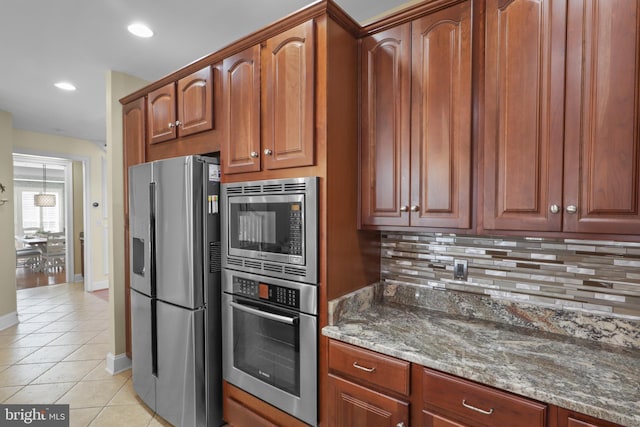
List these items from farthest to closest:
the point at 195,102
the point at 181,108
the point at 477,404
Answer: the point at 181,108 < the point at 195,102 < the point at 477,404

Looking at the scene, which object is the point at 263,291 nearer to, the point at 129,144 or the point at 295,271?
the point at 295,271

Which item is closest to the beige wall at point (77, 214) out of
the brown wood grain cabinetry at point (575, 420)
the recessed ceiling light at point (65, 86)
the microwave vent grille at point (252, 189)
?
the recessed ceiling light at point (65, 86)

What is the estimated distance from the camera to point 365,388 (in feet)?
4.78

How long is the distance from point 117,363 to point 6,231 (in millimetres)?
2770

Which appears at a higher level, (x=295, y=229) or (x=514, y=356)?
(x=295, y=229)

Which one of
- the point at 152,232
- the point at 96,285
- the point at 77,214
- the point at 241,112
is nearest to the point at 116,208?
the point at 152,232

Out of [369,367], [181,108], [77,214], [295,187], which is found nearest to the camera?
[369,367]

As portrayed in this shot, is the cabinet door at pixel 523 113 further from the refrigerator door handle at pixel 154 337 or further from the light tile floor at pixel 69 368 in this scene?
the light tile floor at pixel 69 368

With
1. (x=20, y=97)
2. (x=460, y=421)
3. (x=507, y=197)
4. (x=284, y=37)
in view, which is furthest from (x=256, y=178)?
(x=20, y=97)

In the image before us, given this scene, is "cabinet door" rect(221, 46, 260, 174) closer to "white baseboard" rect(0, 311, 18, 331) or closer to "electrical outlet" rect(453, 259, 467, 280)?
"electrical outlet" rect(453, 259, 467, 280)

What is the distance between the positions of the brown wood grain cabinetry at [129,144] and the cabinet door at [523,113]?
102 inches

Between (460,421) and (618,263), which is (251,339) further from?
(618,263)

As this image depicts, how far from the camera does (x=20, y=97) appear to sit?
368cm

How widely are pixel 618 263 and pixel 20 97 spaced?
5.48m
